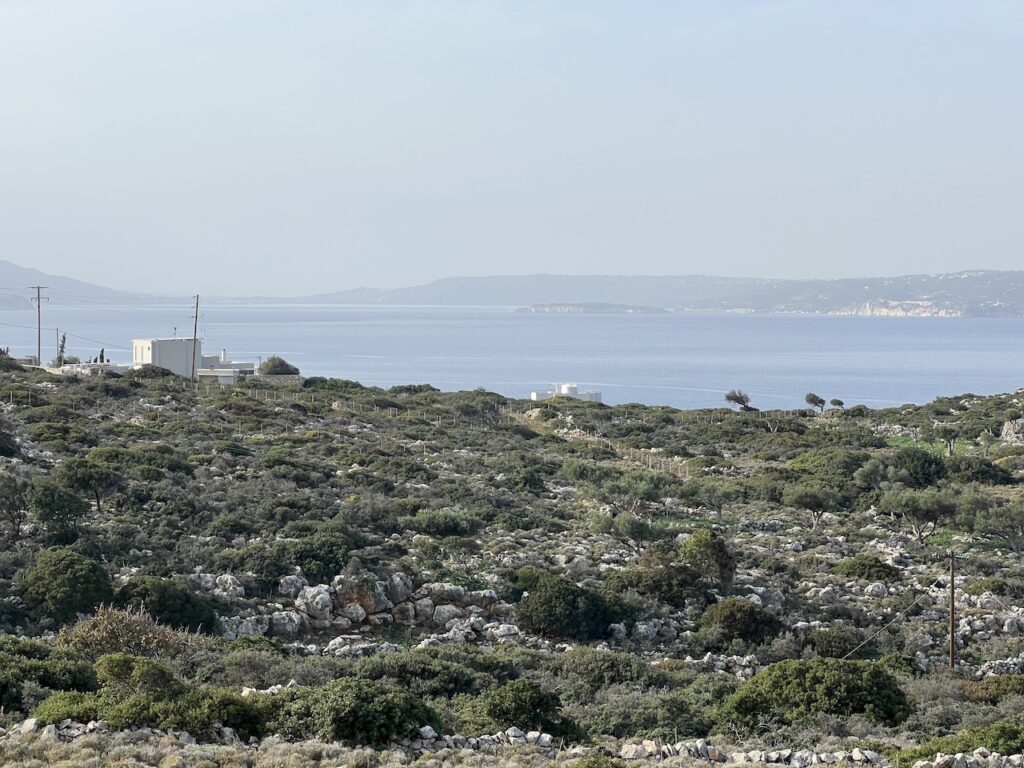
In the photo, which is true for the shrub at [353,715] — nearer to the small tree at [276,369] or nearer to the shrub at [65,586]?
the shrub at [65,586]

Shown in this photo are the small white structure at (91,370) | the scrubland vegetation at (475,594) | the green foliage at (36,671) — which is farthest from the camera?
the small white structure at (91,370)

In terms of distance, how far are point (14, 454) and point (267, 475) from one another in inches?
234

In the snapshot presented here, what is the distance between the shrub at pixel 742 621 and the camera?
707 inches

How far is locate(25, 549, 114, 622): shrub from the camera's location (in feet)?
54.5

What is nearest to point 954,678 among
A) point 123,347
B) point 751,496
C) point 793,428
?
point 751,496

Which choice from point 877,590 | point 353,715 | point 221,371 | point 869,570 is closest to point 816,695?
point 353,715

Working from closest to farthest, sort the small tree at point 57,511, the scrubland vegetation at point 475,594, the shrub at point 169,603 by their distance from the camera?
the scrubland vegetation at point 475,594 < the shrub at point 169,603 < the small tree at point 57,511

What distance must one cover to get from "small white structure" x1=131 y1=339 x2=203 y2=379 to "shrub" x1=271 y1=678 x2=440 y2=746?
48618 mm

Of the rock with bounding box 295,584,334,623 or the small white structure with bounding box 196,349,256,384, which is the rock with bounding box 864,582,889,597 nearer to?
the rock with bounding box 295,584,334,623

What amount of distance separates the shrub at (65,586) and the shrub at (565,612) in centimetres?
650

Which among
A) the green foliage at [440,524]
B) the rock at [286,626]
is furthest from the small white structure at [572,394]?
the rock at [286,626]

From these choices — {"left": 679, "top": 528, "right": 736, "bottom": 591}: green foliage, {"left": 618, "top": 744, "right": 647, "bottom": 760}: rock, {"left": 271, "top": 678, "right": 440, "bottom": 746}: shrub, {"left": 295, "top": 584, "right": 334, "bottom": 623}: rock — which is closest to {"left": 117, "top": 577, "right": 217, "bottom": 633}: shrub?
{"left": 295, "top": 584, "right": 334, "bottom": 623}: rock

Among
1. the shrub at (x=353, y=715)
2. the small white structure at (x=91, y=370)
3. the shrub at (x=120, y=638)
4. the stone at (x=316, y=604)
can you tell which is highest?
the shrub at (x=353, y=715)

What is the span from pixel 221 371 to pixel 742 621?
4680 cm
